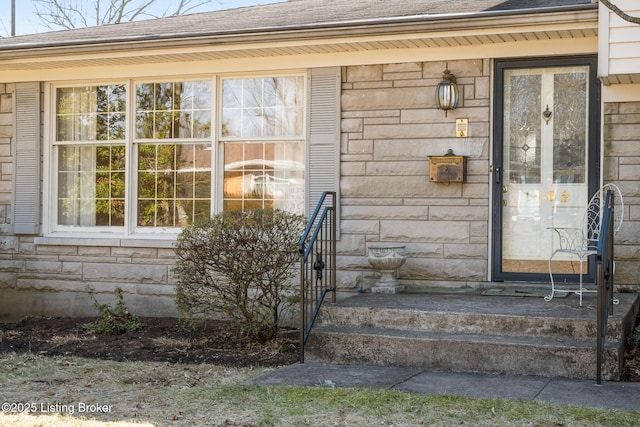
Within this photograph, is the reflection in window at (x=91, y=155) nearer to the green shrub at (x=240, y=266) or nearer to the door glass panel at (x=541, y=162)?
the green shrub at (x=240, y=266)

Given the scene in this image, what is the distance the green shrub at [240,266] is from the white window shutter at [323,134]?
92 centimetres

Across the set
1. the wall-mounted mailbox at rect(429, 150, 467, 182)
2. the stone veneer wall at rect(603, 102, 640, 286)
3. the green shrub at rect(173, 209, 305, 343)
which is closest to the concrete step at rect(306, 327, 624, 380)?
the green shrub at rect(173, 209, 305, 343)

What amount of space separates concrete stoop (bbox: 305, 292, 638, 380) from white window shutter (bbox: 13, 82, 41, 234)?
395cm

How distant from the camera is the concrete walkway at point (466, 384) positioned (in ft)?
14.8

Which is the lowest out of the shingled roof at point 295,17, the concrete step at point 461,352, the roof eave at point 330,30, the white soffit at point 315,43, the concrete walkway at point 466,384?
the concrete walkway at point 466,384

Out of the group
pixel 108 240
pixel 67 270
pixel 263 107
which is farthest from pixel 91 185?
pixel 263 107

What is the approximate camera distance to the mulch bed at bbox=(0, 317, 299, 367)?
609cm

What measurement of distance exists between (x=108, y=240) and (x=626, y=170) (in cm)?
514

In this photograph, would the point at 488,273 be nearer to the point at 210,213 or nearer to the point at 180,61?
the point at 210,213

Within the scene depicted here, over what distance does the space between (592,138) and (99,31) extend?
6119mm

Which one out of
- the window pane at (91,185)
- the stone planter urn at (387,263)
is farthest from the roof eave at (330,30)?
the stone planter urn at (387,263)

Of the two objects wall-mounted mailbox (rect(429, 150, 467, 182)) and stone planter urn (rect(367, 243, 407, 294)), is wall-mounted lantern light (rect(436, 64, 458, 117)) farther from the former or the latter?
stone planter urn (rect(367, 243, 407, 294))

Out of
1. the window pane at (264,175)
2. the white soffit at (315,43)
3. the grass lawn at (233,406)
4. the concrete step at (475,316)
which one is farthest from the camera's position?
the window pane at (264,175)

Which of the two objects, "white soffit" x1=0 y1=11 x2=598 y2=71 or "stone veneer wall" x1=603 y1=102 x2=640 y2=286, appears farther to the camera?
"stone veneer wall" x1=603 y1=102 x2=640 y2=286
